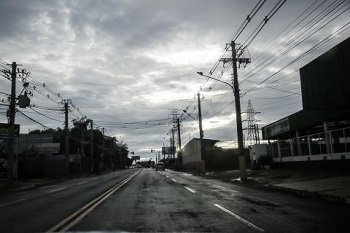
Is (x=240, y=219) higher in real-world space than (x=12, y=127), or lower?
lower

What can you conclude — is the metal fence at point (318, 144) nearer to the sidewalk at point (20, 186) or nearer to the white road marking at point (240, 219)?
the white road marking at point (240, 219)

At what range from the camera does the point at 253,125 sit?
82.6 m

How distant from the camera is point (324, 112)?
34.4 metres

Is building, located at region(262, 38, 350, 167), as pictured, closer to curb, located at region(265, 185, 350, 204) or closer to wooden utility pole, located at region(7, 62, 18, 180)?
curb, located at region(265, 185, 350, 204)

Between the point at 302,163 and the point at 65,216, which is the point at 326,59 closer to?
the point at 302,163

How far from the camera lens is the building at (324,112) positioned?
27391mm

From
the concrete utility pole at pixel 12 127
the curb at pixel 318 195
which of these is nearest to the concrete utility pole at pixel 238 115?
the curb at pixel 318 195

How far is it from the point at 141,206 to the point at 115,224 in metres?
4.49

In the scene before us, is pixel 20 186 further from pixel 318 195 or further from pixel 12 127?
pixel 318 195

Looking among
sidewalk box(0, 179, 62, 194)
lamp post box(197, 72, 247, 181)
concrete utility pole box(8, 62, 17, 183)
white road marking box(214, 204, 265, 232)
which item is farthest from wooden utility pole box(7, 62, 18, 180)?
white road marking box(214, 204, 265, 232)

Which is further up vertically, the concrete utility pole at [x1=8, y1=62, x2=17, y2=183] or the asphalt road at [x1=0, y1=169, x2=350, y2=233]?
the concrete utility pole at [x1=8, y1=62, x2=17, y2=183]

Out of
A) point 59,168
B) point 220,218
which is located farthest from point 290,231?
point 59,168

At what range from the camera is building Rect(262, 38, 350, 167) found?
2739cm

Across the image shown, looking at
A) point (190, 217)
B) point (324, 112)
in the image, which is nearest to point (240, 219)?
point (190, 217)
